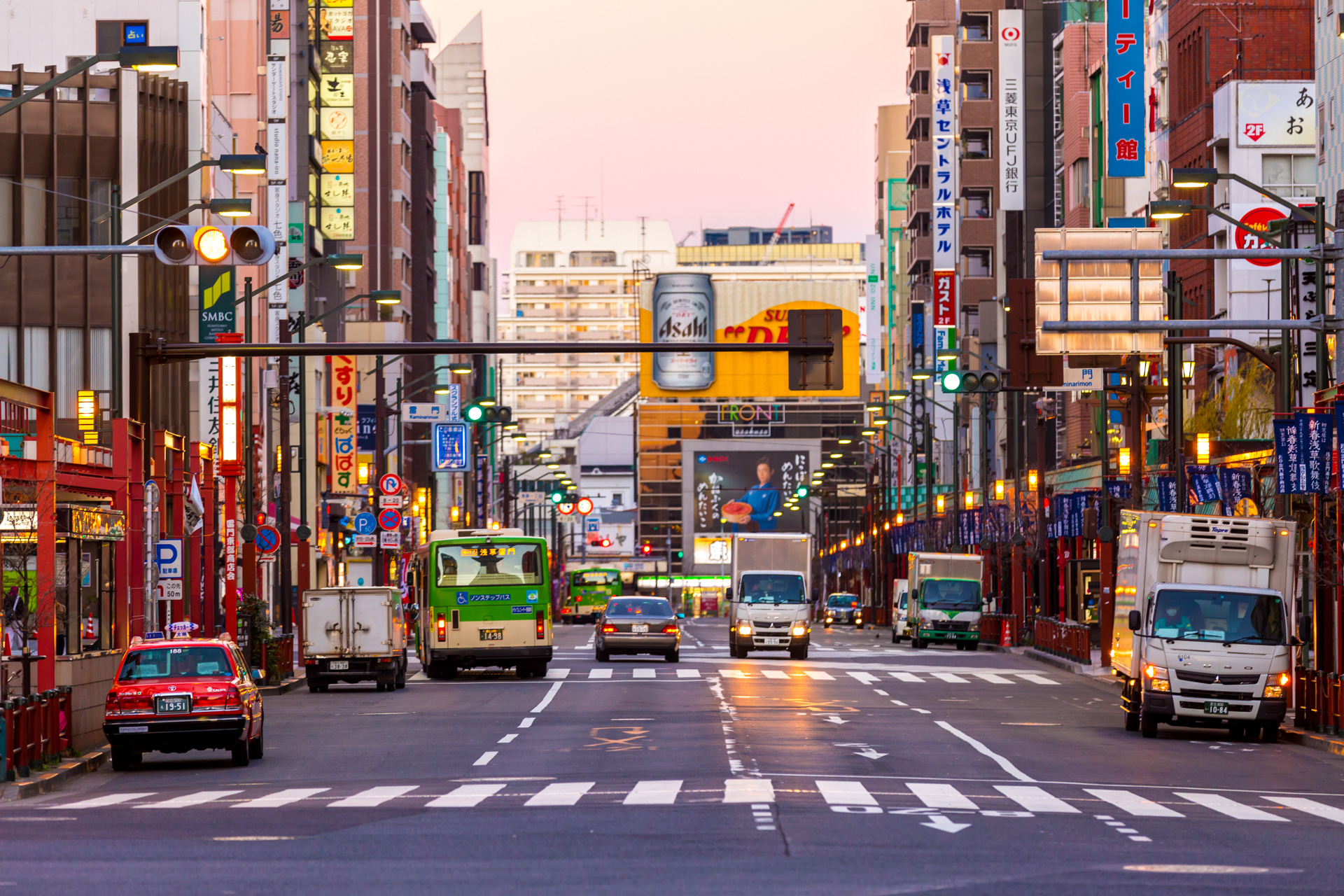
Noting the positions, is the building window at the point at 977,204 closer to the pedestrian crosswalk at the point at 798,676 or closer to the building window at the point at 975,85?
the building window at the point at 975,85

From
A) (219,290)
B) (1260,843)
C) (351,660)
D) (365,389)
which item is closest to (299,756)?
(1260,843)

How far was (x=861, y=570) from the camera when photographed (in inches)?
5979

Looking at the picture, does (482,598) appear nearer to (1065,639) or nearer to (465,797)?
(1065,639)

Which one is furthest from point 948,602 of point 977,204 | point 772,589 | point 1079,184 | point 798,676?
point 977,204

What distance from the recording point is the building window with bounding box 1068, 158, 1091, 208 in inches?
3474

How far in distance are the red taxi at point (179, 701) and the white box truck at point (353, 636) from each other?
17874mm

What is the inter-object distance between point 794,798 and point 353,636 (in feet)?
85.2

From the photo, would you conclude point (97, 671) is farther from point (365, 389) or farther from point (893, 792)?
point (365, 389)

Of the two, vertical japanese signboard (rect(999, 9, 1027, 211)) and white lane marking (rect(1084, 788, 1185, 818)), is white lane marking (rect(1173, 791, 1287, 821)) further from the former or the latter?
vertical japanese signboard (rect(999, 9, 1027, 211))

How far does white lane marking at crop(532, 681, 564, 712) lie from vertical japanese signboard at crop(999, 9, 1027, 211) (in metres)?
64.7

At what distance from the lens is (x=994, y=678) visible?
48.7 m

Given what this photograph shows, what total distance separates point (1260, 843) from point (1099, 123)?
228 ft

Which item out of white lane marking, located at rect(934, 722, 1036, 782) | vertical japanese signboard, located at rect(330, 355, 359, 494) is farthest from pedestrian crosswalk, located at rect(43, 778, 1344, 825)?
vertical japanese signboard, located at rect(330, 355, 359, 494)

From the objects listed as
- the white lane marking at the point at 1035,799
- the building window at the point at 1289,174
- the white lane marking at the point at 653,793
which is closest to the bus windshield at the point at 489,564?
the white lane marking at the point at 653,793
